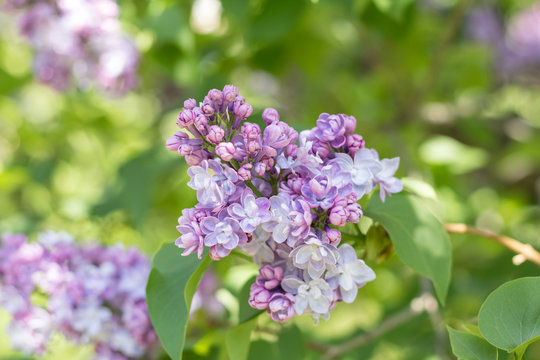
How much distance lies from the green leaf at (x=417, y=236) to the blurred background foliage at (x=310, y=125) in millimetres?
332

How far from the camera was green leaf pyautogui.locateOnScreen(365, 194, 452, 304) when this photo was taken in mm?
876

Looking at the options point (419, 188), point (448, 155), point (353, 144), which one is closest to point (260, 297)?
point (353, 144)

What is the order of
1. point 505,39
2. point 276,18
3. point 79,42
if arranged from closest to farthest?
point 276,18, point 79,42, point 505,39

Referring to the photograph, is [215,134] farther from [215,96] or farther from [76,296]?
[76,296]

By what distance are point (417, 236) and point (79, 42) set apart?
1174 mm

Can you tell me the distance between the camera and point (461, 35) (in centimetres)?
305

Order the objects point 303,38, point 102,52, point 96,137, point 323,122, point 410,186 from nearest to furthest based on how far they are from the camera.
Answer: point 323,122, point 410,186, point 102,52, point 303,38, point 96,137

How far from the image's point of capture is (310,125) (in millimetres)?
1410

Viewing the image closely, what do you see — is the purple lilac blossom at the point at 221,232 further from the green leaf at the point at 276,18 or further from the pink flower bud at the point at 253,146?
the green leaf at the point at 276,18

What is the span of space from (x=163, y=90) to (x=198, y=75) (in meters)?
0.95

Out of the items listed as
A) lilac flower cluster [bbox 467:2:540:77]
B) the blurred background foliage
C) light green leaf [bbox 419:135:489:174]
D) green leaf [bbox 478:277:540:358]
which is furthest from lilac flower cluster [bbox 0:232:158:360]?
lilac flower cluster [bbox 467:2:540:77]

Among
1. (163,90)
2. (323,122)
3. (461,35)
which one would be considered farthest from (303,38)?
(323,122)

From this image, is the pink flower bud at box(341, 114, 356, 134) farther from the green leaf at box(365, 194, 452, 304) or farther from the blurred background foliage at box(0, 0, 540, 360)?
the blurred background foliage at box(0, 0, 540, 360)

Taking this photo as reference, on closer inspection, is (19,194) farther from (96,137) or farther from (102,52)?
(102,52)
